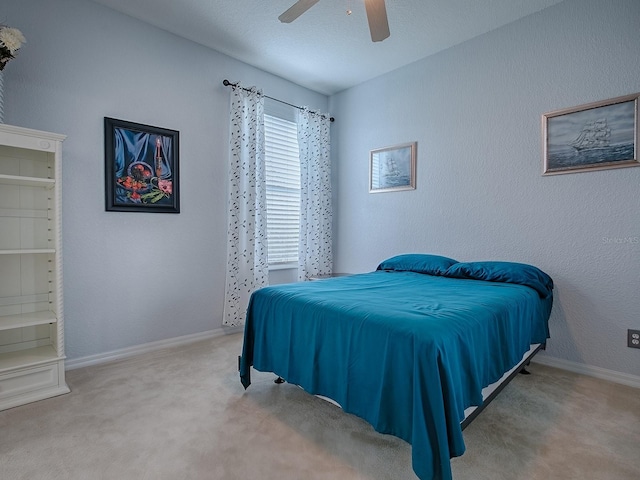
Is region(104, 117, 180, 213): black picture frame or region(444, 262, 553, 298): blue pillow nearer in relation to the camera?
region(444, 262, 553, 298): blue pillow

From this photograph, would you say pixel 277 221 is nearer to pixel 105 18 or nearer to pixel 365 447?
pixel 105 18

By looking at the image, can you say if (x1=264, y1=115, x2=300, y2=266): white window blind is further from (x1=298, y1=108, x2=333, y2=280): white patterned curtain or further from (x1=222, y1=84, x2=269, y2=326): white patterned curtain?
(x1=222, y1=84, x2=269, y2=326): white patterned curtain

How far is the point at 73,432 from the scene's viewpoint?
1769mm

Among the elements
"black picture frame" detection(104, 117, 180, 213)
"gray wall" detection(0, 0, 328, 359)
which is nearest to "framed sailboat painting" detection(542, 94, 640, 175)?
"gray wall" detection(0, 0, 328, 359)

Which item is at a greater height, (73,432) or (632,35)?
(632,35)

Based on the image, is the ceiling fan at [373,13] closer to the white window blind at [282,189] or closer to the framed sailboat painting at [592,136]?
the framed sailboat painting at [592,136]

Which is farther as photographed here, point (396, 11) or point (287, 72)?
point (287, 72)

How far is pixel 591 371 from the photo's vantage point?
8.31 feet

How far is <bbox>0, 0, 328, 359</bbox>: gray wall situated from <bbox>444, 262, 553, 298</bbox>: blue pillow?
2.36 metres

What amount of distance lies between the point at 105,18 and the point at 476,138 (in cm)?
333

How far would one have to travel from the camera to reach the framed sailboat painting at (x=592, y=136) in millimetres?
2400

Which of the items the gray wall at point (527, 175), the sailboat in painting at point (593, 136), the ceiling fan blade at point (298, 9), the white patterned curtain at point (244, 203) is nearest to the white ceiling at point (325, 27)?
the gray wall at point (527, 175)

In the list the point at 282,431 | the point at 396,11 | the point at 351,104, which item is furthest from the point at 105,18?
the point at 282,431

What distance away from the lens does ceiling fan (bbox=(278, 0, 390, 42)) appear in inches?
75.7
